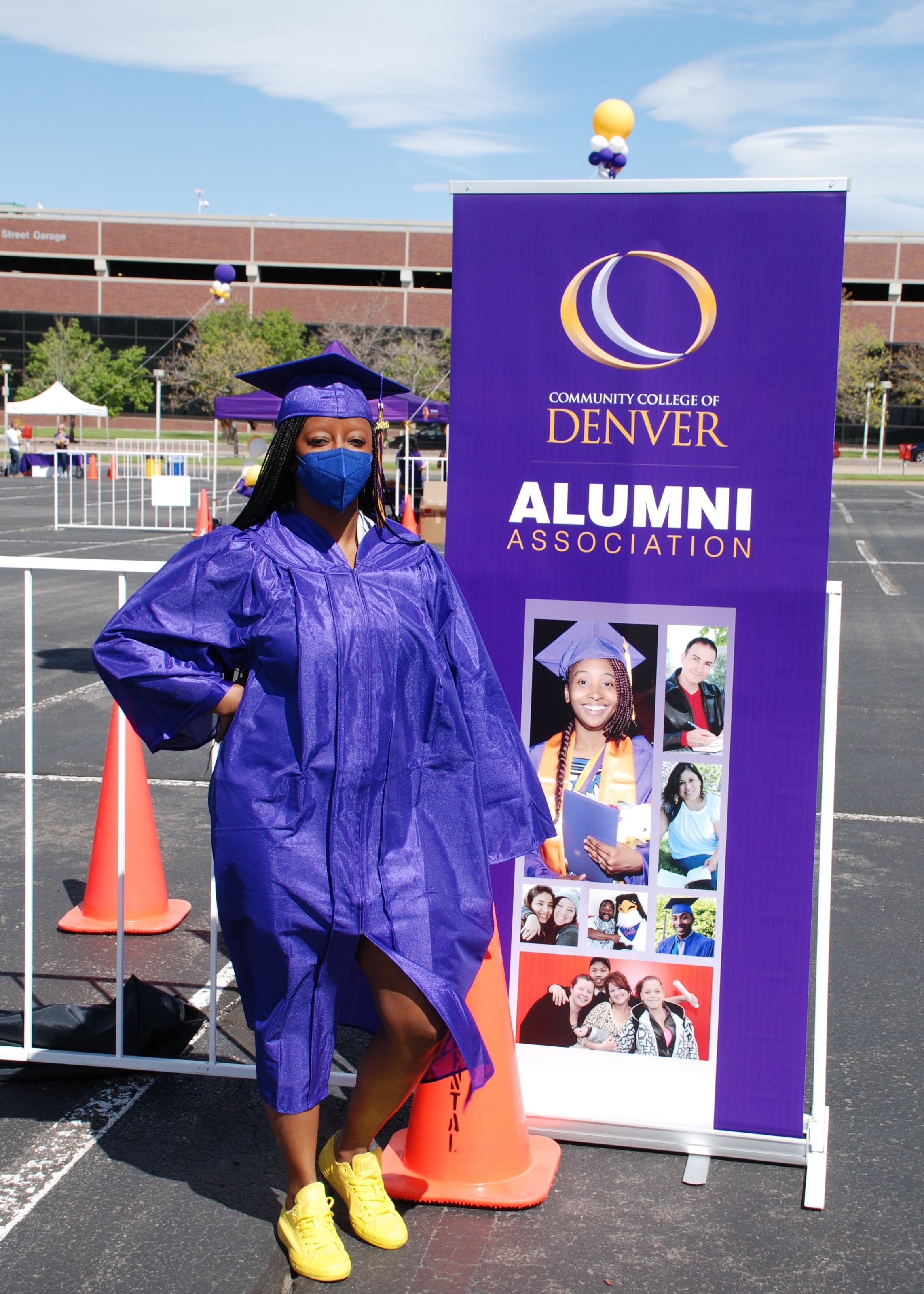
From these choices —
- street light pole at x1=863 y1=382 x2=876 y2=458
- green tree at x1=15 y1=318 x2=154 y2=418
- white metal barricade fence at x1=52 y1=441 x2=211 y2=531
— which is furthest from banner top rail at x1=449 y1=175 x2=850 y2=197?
green tree at x1=15 y1=318 x2=154 y2=418

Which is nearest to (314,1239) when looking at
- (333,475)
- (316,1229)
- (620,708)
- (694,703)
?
(316,1229)

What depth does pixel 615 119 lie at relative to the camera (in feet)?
28.1

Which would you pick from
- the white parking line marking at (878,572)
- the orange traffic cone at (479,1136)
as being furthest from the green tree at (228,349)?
the orange traffic cone at (479,1136)

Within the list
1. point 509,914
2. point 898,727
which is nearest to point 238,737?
point 509,914

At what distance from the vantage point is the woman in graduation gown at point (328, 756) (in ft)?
8.10

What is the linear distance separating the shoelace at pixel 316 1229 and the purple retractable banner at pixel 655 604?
2.37 ft

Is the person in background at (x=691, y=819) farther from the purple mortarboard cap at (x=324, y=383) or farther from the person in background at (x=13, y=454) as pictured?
the person in background at (x=13, y=454)

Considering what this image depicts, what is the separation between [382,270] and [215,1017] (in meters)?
68.1

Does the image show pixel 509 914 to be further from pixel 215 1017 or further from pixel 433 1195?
pixel 215 1017

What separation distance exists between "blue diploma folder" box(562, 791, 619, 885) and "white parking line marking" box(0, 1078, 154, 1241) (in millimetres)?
1405

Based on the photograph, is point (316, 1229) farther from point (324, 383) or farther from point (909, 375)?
point (909, 375)

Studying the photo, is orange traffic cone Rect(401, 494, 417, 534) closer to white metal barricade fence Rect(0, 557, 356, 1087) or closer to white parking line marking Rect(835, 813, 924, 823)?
white parking line marking Rect(835, 813, 924, 823)

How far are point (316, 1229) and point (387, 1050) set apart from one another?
0.41 metres

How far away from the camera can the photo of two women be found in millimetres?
3102
